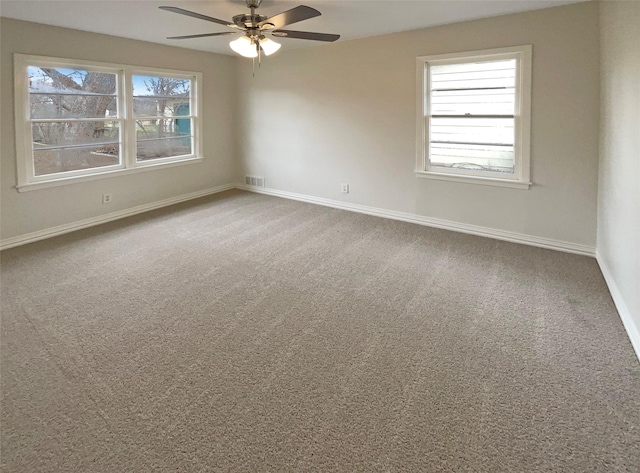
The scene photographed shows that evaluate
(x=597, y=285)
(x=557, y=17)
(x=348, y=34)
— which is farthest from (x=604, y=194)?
(x=348, y=34)

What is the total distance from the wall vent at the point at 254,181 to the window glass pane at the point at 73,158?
2249mm

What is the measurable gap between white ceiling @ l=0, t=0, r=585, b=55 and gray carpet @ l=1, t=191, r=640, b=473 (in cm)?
232

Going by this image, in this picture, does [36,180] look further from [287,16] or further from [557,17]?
[557,17]

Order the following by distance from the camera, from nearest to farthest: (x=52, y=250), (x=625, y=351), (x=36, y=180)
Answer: (x=625, y=351) < (x=52, y=250) < (x=36, y=180)

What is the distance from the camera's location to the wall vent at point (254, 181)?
7.18 m

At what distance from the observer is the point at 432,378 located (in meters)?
2.29

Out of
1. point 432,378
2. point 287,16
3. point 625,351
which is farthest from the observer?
point 287,16

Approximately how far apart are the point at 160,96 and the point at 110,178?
1.49 m

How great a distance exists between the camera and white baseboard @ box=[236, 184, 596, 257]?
4.37 metres

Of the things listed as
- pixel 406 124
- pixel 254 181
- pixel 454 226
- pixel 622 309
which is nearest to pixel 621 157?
pixel 622 309

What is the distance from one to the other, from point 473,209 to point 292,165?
2.96 metres

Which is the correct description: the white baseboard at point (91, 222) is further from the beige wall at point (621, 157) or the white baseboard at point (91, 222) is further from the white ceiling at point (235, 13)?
the beige wall at point (621, 157)

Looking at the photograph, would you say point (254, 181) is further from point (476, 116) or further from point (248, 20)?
point (248, 20)

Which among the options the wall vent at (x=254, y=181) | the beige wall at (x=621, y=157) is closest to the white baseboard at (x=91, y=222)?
Answer: the wall vent at (x=254, y=181)
